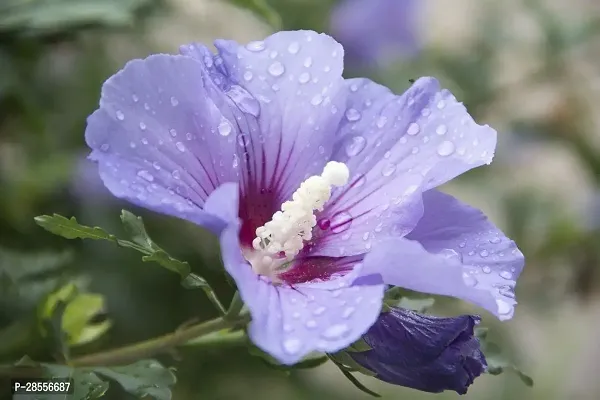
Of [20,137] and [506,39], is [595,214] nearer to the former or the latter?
[506,39]

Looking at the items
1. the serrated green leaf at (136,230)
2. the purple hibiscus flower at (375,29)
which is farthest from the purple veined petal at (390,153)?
the purple hibiscus flower at (375,29)

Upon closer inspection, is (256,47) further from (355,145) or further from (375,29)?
(375,29)

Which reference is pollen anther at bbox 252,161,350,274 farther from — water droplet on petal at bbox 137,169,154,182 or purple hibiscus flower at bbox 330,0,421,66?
purple hibiscus flower at bbox 330,0,421,66

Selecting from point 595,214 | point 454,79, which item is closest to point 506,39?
point 454,79

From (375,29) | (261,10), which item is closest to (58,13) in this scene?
Result: (261,10)

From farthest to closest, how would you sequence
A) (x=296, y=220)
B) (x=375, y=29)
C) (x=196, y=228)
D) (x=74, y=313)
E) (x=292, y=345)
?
(x=375, y=29) < (x=196, y=228) < (x=74, y=313) < (x=296, y=220) < (x=292, y=345)

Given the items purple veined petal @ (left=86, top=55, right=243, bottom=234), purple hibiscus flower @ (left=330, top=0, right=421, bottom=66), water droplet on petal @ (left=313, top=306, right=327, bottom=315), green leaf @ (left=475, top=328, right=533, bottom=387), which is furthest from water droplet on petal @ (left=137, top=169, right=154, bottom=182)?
purple hibiscus flower @ (left=330, top=0, right=421, bottom=66)
